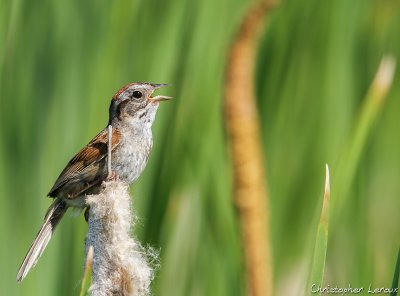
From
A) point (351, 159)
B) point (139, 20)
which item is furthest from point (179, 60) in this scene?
point (351, 159)

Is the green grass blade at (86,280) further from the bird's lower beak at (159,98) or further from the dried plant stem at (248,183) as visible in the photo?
the bird's lower beak at (159,98)

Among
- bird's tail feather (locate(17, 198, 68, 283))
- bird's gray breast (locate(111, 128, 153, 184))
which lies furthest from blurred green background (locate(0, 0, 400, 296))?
bird's gray breast (locate(111, 128, 153, 184))

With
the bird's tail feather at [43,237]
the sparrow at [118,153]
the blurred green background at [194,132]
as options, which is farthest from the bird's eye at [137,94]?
the bird's tail feather at [43,237]

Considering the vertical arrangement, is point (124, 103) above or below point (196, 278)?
above

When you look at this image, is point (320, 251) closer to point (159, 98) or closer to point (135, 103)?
point (159, 98)

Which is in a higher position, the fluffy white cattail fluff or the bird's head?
the bird's head

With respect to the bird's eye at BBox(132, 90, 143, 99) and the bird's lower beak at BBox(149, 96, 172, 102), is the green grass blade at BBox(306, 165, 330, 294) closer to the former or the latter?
the bird's lower beak at BBox(149, 96, 172, 102)

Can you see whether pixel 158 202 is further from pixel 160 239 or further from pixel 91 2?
pixel 91 2
